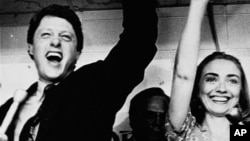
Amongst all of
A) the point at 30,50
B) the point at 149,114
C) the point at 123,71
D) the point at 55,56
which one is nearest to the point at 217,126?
the point at 149,114

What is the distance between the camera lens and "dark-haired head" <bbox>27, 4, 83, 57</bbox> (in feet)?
5.63

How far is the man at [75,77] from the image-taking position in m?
1.44

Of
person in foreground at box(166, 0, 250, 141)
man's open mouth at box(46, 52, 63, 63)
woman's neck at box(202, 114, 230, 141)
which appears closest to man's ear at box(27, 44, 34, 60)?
man's open mouth at box(46, 52, 63, 63)

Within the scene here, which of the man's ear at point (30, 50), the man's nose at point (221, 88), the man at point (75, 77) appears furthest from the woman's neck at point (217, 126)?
the man's ear at point (30, 50)

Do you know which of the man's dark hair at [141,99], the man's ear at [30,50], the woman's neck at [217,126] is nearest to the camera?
the woman's neck at [217,126]

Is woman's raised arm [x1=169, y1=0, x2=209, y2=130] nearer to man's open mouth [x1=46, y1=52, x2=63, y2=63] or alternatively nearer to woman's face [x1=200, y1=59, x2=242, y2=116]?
woman's face [x1=200, y1=59, x2=242, y2=116]

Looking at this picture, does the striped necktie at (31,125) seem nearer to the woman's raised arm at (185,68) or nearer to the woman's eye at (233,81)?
the woman's raised arm at (185,68)

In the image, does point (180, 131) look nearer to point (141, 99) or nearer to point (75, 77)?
point (141, 99)

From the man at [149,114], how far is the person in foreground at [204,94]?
11 cm

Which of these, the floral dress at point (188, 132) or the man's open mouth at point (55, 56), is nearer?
the floral dress at point (188, 132)

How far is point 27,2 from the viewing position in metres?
1.79

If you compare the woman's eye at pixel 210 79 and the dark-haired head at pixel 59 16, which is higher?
the dark-haired head at pixel 59 16

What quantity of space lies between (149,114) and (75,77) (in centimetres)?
35

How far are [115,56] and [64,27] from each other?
0.31 m
